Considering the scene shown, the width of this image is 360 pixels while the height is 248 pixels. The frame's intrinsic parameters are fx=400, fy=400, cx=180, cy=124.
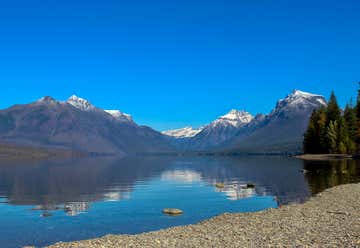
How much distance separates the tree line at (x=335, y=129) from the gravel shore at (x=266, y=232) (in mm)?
121479

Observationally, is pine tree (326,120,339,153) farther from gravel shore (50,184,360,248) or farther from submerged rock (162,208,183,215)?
submerged rock (162,208,183,215)

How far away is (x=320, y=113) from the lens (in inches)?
6880

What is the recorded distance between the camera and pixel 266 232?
3006cm

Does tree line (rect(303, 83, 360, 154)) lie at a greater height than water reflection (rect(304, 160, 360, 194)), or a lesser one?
greater

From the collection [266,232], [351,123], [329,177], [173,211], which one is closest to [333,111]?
[351,123]

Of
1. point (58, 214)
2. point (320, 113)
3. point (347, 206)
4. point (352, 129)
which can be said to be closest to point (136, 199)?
point (58, 214)

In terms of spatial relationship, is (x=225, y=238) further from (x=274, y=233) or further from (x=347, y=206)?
(x=347, y=206)

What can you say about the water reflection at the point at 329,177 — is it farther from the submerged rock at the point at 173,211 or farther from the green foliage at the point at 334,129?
the green foliage at the point at 334,129

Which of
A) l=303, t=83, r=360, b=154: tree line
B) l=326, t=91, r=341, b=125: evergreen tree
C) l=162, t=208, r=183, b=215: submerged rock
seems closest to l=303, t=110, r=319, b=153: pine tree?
l=303, t=83, r=360, b=154: tree line

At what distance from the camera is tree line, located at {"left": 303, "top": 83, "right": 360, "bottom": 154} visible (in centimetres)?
15438

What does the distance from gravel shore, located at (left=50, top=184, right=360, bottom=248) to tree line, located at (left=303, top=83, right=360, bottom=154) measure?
121479mm

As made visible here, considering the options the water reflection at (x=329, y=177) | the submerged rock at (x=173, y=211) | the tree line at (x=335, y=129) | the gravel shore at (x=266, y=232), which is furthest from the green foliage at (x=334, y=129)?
the gravel shore at (x=266, y=232)

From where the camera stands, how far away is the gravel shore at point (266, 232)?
26.2 m

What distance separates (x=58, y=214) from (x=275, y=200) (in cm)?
2941
